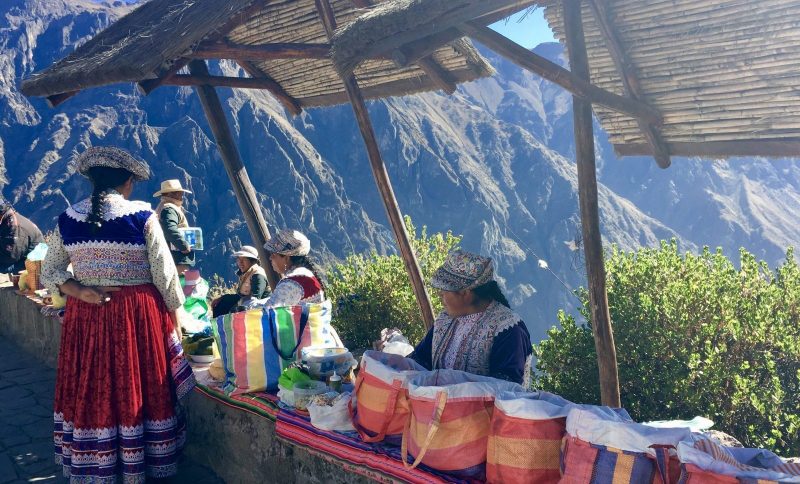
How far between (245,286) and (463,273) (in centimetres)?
289

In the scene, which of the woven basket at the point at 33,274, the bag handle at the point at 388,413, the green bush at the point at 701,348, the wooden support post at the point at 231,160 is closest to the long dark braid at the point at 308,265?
the bag handle at the point at 388,413

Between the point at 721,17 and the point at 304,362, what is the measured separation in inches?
128

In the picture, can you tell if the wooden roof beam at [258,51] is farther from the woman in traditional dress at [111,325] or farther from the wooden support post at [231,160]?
the woman in traditional dress at [111,325]

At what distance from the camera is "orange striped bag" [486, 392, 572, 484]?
227 centimetres

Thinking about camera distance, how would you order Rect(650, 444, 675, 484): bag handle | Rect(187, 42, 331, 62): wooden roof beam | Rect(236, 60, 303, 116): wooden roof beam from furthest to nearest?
1. Rect(236, 60, 303, 116): wooden roof beam
2. Rect(187, 42, 331, 62): wooden roof beam
3. Rect(650, 444, 675, 484): bag handle

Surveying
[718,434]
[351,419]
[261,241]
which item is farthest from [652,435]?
[261,241]

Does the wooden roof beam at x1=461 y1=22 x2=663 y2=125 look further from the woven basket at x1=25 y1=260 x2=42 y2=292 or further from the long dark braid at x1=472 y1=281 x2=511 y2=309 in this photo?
the woven basket at x1=25 y1=260 x2=42 y2=292

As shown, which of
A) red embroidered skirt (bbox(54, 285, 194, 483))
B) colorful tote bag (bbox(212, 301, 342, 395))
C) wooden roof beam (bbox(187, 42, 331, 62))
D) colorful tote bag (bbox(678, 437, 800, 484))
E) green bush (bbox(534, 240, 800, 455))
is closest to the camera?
colorful tote bag (bbox(678, 437, 800, 484))

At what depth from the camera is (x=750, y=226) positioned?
9775cm

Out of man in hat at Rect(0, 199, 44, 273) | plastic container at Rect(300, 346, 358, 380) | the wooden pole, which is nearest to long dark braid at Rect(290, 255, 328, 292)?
plastic container at Rect(300, 346, 358, 380)

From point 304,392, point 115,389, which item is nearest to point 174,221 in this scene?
point 115,389

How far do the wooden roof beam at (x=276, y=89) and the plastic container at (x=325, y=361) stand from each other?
13.6ft

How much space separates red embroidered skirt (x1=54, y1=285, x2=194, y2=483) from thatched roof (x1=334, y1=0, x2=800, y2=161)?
6.36 feet

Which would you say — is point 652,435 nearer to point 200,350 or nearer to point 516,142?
point 200,350
